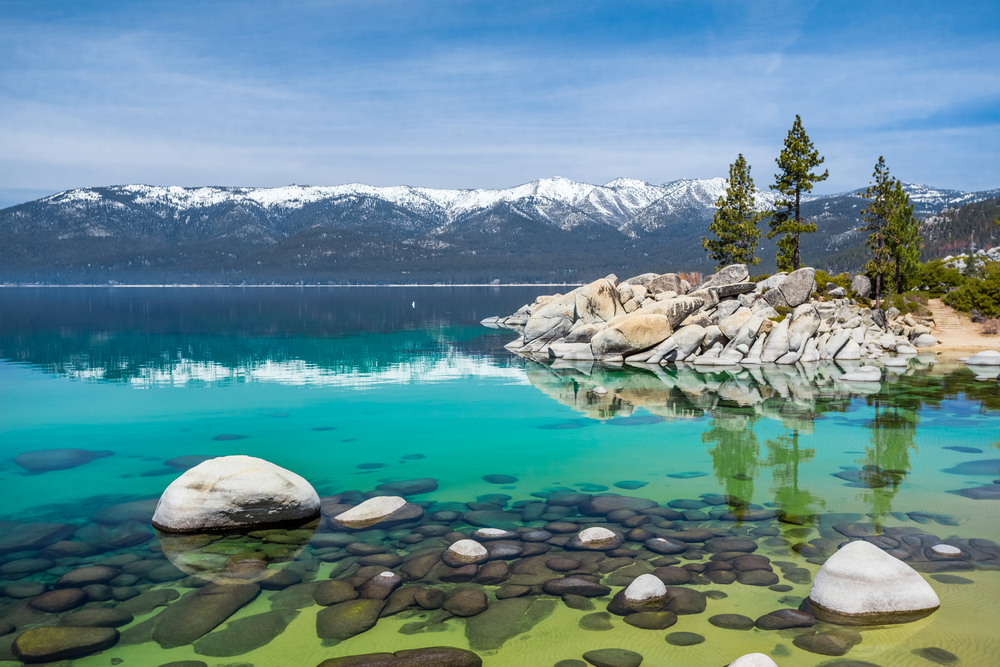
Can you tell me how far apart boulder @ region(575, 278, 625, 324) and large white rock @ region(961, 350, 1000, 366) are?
72.0 feet

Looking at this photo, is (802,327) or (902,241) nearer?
(802,327)

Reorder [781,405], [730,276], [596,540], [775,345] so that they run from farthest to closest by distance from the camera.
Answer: [730,276]
[775,345]
[781,405]
[596,540]

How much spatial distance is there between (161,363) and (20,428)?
767 inches

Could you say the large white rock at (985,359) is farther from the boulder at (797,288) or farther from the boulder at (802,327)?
the boulder at (797,288)

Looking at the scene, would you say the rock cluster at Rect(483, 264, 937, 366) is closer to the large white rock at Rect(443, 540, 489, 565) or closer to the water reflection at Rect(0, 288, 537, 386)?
the water reflection at Rect(0, 288, 537, 386)

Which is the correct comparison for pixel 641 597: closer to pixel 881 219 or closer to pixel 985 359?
pixel 985 359

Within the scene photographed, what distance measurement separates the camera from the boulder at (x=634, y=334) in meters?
45.1

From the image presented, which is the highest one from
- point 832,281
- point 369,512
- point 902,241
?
point 902,241

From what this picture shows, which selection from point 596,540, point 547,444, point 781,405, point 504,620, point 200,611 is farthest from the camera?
point 781,405

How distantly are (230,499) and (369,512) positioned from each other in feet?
9.38

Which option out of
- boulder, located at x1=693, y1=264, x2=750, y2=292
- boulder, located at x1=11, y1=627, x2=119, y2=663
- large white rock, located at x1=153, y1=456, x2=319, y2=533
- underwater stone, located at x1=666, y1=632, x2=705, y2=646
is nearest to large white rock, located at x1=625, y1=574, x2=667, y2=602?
underwater stone, located at x1=666, y1=632, x2=705, y2=646

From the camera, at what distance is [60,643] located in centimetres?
955

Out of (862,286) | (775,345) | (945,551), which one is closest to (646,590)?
(945,551)

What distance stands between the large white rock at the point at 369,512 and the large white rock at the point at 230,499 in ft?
2.84
